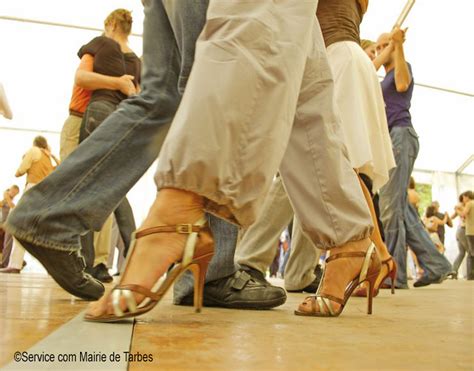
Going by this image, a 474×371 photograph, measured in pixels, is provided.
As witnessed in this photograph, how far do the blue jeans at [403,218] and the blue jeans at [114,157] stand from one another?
1951 millimetres

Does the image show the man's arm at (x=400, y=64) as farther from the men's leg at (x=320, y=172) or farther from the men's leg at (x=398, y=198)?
the men's leg at (x=320, y=172)

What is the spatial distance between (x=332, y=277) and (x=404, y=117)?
6.55 ft

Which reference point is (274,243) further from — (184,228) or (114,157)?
(184,228)

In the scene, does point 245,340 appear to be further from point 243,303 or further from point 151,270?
point 243,303

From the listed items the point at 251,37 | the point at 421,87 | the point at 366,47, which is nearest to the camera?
the point at 251,37

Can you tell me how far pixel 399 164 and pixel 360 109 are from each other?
1171mm

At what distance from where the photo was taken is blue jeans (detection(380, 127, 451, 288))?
2.88 m

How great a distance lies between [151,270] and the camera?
82cm

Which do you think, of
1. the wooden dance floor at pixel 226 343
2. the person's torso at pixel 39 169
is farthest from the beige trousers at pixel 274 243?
the person's torso at pixel 39 169

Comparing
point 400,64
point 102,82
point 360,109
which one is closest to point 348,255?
point 360,109

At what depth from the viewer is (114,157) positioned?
1165mm

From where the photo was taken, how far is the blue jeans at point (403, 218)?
288 cm

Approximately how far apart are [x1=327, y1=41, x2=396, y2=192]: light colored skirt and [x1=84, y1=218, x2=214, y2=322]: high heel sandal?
87 cm

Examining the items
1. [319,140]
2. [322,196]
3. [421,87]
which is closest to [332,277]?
[322,196]
